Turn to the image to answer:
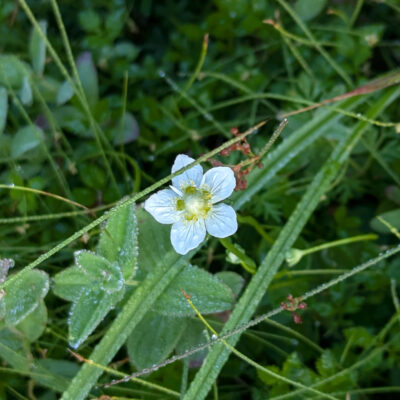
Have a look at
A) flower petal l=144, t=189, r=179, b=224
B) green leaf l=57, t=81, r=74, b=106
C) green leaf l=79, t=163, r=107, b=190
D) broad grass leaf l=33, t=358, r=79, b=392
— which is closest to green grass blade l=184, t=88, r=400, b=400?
flower petal l=144, t=189, r=179, b=224

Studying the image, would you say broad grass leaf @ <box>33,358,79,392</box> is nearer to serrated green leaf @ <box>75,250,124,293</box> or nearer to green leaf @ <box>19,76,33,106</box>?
serrated green leaf @ <box>75,250,124,293</box>

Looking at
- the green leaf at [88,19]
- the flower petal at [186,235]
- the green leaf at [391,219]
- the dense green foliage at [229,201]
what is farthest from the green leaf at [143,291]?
the green leaf at [88,19]

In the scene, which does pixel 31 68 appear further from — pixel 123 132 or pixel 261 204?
pixel 261 204

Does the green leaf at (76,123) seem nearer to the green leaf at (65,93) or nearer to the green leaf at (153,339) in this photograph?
the green leaf at (65,93)

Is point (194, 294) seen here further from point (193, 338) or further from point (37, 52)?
point (37, 52)

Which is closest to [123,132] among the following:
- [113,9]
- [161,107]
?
[161,107]

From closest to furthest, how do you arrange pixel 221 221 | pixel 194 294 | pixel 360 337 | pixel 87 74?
1. pixel 221 221
2. pixel 194 294
3. pixel 360 337
4. pixel 87 74

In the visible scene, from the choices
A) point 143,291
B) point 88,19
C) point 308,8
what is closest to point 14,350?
point 143,291
